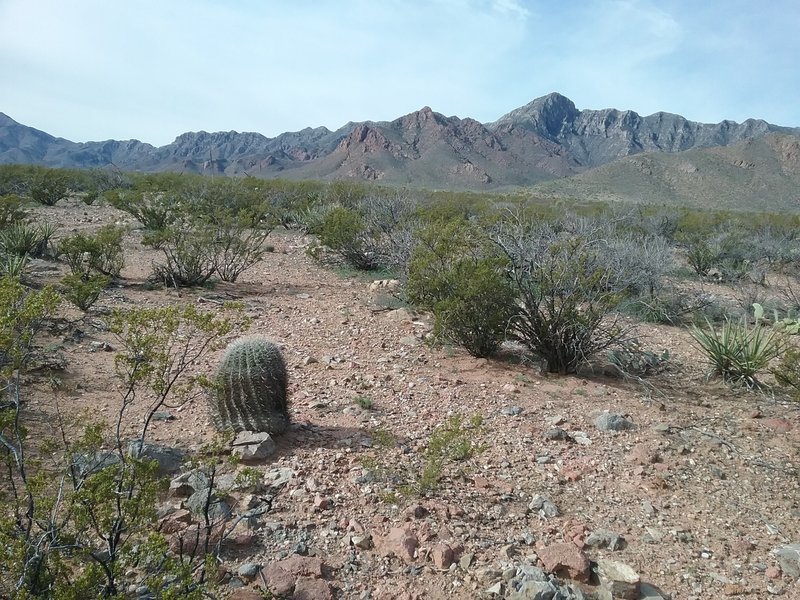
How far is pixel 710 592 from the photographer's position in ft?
10.6

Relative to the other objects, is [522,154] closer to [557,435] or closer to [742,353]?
[742,353]

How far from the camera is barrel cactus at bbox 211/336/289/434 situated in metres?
4.57

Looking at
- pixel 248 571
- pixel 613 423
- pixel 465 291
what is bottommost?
pixel 248 571

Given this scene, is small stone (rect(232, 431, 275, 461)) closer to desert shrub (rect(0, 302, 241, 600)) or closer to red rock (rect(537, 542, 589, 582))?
desert shrub (rect(0, 302, 241, 600))

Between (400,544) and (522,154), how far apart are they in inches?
3998

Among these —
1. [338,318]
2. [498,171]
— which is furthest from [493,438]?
[498,171]

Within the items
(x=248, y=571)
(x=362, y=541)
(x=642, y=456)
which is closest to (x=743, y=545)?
(x=642, y=456)

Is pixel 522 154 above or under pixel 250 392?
above

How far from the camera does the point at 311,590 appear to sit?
3.03 m

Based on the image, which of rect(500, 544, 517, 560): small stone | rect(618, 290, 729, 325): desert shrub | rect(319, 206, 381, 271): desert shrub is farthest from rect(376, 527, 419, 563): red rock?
rect(319, 206, 381, 271): desert shrub

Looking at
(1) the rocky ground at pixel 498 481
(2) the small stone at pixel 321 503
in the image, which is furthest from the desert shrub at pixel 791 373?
(2) the small stone at pixel 321 503

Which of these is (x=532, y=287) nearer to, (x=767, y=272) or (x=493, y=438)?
(x=493, y=438)

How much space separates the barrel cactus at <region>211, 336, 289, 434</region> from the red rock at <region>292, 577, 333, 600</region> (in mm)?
1671

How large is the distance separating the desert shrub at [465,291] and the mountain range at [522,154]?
2376cm
